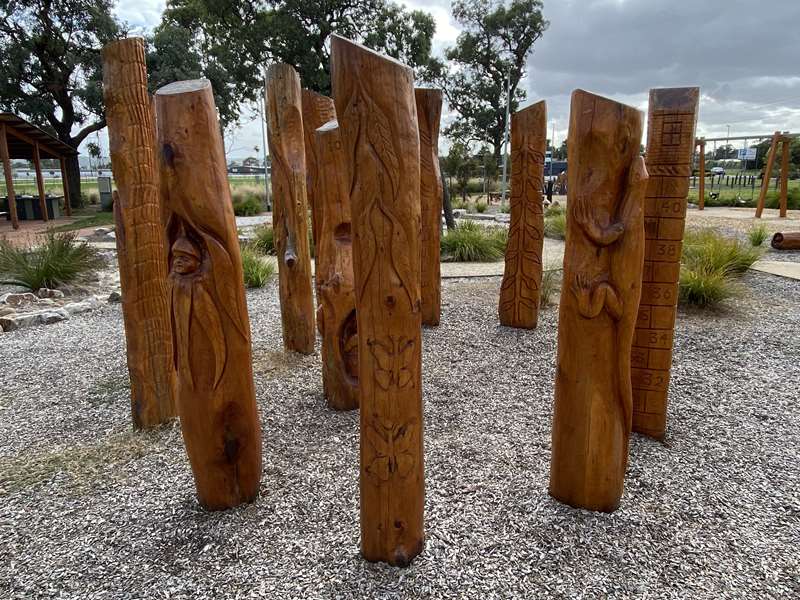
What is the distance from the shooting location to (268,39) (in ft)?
49.9

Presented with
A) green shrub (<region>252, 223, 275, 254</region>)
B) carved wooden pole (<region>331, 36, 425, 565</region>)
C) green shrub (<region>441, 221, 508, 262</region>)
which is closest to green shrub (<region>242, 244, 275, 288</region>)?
green shrub (<region>252, 223, 275, 254</region>)

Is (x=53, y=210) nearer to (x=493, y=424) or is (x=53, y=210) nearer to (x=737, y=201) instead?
(x=493, y=424)

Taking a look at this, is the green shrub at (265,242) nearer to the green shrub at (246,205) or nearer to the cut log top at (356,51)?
the green shrub at (246,205)

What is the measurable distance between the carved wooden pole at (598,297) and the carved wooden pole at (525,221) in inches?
97.0

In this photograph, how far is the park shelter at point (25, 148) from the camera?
11.5 metres

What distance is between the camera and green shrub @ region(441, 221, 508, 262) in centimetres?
811

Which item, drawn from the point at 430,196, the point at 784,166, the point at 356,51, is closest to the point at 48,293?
the point at 430,196

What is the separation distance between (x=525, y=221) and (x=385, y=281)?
3.10 metres

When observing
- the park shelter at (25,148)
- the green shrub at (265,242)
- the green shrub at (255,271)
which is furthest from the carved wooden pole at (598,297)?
the park shelter at (25,148)

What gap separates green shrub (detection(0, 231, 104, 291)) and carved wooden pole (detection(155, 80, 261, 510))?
17.8 ft

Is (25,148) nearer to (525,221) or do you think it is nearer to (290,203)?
(290,203)

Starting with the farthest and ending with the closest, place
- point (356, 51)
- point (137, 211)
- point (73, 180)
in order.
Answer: point (73, 180), point (137, 211), point (356, 51)

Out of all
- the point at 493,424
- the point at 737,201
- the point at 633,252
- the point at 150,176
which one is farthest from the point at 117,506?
the point at 737,201

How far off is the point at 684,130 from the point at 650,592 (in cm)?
199
